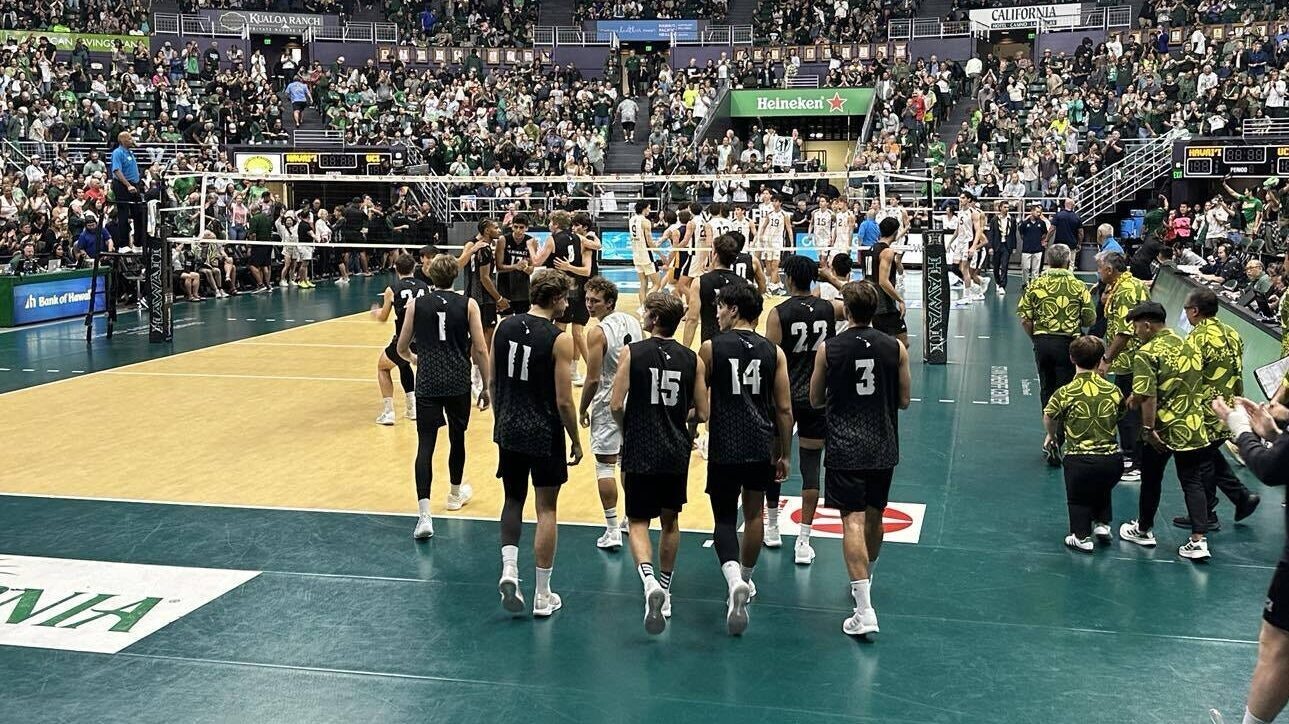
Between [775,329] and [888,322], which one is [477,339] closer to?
[775,329]

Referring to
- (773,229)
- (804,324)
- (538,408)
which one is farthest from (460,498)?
(773,229)

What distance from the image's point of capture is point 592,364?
24.3ft

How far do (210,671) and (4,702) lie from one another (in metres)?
0.91

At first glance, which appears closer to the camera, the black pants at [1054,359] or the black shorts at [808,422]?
Result: the black shorts at [808,422]

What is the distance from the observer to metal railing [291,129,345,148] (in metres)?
35.5

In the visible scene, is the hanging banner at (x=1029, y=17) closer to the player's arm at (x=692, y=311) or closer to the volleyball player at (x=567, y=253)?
the volleyball player at (x=567, y=253)

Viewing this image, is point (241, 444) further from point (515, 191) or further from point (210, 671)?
point (515, 191)

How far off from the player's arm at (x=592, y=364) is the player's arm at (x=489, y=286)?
485cm

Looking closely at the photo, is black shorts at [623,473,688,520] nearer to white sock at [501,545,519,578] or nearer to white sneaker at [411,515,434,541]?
white sock at [501,545,519,578]

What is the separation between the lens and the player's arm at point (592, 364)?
23.6 ft

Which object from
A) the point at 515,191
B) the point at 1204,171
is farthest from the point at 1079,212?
the point at 515,191

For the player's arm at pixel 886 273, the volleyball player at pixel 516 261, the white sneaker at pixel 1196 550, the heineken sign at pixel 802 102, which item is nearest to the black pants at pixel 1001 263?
the heineken sign at pixel 802 102

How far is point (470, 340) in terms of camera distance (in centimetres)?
854

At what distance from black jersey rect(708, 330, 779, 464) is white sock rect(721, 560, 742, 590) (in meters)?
0.54
